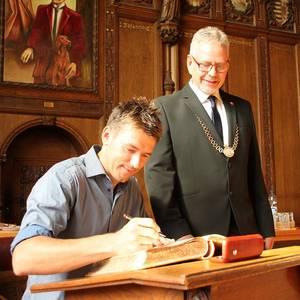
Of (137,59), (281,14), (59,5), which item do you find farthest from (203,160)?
(281,14)

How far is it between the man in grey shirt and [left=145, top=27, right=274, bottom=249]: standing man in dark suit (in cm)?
29

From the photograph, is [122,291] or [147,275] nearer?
[147,275]

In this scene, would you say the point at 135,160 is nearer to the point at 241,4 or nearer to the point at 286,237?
the point at 286,237

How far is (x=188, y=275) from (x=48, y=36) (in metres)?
5.81

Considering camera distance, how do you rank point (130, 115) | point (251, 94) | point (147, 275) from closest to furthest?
point (147, 275) < point (130, 115) < point (251, 94)

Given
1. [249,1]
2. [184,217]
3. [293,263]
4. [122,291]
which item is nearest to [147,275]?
[122,291]

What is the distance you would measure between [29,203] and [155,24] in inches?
231

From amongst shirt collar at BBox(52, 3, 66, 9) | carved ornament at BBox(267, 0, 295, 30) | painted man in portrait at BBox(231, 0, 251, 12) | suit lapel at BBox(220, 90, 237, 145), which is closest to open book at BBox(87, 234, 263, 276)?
suit lapel at BBox(220, 90, 237, 145)

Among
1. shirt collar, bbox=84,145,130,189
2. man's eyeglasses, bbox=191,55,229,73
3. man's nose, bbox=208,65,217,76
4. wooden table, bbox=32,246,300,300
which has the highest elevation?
man's eyeglasses, bbox=191,55,229,73

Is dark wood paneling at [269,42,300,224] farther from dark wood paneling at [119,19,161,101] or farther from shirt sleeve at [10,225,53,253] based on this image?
shirt sleeve at [10,225,53,253]

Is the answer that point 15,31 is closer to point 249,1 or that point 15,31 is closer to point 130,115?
point 249,1

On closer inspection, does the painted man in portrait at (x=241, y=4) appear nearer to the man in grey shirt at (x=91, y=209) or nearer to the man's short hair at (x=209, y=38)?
the man's short hair at (x=209, y=38)

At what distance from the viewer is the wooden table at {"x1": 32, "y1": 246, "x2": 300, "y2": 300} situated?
3.28 feet

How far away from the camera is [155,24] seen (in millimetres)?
7004
